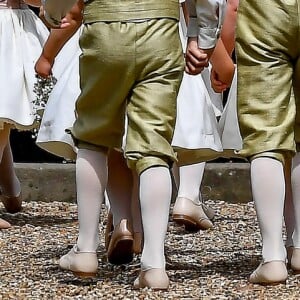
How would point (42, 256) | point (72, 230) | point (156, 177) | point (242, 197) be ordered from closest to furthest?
point (156, 177) < point (42, 256) < point (72, 230) < point (242, 197)

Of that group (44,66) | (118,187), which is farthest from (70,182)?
(118,187)

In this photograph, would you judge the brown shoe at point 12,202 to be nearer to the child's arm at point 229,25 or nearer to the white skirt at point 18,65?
the white skirt at point 18,65

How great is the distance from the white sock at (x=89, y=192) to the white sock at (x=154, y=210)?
0.23m

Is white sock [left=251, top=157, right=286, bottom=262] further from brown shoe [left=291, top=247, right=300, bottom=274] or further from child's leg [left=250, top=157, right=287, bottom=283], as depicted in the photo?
brown shoe [left=291, top=247, right=300, bottom=274]

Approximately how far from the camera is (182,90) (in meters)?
4.94

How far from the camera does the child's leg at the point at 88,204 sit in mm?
3701

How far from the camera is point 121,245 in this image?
13.2ft

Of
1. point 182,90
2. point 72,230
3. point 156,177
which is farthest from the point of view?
point 72,230

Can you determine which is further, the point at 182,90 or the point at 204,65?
the point at 182,90

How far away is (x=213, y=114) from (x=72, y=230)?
97 centimetres

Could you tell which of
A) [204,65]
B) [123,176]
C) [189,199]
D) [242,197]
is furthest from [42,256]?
[242,197]

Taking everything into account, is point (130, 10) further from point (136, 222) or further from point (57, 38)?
point (136, 222)

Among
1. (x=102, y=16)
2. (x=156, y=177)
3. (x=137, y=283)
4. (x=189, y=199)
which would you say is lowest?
(x=189, y=199)

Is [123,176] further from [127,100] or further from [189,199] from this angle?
[189,199]
